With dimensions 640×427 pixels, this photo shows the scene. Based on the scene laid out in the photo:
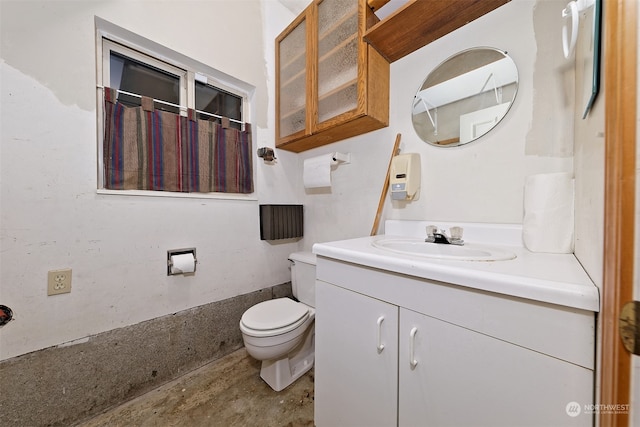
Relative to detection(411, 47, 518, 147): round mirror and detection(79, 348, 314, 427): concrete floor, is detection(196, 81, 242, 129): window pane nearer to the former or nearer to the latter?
detection(411, 47, 518, 147): round mirror

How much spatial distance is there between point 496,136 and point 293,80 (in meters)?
1.35

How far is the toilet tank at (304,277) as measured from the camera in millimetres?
1474

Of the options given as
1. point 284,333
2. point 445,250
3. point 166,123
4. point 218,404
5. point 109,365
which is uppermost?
point 166,123

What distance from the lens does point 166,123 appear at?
4.33 ft

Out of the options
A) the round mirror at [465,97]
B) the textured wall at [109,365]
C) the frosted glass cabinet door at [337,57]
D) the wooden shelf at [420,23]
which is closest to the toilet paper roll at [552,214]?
the round mirror at [465,97]

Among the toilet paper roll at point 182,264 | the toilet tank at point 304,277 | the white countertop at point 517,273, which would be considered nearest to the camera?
the white countertop at point 517,273

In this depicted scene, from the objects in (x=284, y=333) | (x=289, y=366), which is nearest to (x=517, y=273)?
(x=284, y=333)

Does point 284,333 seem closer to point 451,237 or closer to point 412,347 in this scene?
point 412,347

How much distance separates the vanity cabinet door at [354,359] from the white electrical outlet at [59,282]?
1180 mm

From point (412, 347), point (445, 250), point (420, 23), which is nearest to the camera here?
point (412, 347)

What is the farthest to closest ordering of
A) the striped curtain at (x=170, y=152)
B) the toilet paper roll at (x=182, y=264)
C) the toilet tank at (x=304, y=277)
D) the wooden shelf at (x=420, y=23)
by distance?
the toilet tank at (x=304, y=277), the toilet paper roll at (x=182, y=264), the striped curtain at (x=170, y=152), the wooden shelf at (x=420, y=23)

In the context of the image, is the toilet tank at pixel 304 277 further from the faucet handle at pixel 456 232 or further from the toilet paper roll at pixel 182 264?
the faucet handle at pixel 456 232

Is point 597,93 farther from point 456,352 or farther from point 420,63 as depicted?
point 420,63

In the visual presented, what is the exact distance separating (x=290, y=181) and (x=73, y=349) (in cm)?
154
